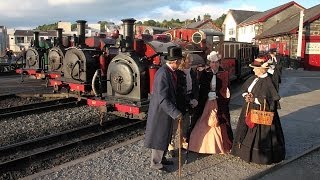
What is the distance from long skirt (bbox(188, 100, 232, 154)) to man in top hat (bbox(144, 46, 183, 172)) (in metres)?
0.97

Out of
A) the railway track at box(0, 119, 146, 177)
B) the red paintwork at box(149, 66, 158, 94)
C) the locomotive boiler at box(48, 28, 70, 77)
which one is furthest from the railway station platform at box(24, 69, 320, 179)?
the locomotive boiler at box(48, 28, 70, 77)

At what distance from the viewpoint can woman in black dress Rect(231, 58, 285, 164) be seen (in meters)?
5.86

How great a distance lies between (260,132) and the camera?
5867mm

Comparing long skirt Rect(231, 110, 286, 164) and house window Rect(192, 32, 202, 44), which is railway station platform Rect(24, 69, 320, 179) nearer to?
long skirt Rect(231, 110, 286, 164)

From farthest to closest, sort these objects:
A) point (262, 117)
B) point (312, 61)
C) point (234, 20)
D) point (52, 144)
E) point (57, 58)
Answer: point (234, 20) < point (312, 61) < point (57, 58) < point (52, 144) < point (262, 117)

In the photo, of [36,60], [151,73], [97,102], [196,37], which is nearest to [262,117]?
[151,73]

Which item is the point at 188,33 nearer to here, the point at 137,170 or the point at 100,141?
the point at 100,141

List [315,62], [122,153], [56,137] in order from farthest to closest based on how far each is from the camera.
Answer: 1. [315,62]
2. [56,137]
3. [122,153]

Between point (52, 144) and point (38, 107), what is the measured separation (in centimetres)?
423

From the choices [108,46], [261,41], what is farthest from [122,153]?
[261,41]

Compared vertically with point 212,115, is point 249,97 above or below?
above

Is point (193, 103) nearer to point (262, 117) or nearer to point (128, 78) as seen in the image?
point (262, 117)

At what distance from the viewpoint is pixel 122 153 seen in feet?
21.4

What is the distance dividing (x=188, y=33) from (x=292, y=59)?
70.9ft
